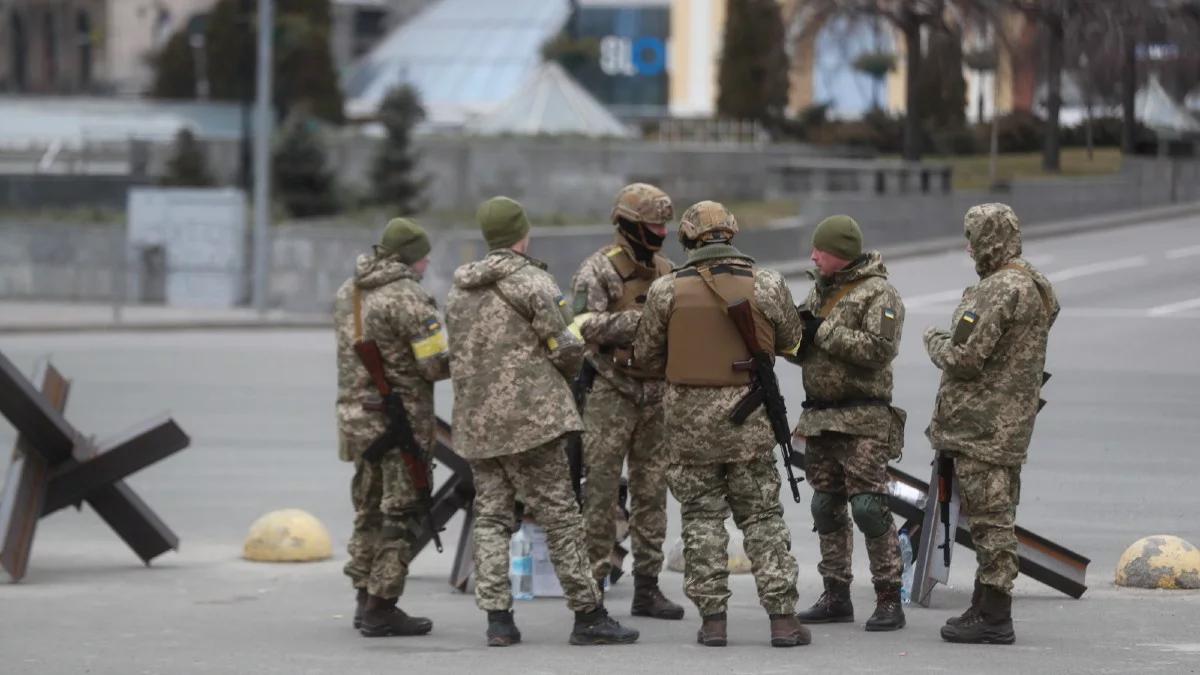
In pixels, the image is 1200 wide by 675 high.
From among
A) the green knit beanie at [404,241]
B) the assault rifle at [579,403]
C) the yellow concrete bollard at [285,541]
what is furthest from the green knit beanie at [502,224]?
the yellow concrete bollard at [285,541]

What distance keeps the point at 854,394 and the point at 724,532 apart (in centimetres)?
85

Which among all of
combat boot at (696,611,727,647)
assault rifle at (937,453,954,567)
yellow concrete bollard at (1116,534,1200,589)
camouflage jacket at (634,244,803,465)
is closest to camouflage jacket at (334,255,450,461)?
camouflage jacket at (634,244,803,465)

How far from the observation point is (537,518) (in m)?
7.66

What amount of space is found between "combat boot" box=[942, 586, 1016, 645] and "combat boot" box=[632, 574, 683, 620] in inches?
53.0

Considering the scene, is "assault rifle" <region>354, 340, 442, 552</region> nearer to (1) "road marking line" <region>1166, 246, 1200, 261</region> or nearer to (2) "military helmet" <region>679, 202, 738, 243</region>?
(2) "military helmet" <region>679, 202, 738, 243</region>

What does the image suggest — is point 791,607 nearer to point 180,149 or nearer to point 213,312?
point 213,312

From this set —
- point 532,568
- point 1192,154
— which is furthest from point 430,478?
point 1192,154

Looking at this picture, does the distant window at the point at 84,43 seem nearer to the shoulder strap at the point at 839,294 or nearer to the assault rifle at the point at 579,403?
the assault rifle at the point at 579,403

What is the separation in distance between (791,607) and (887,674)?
2.11ft

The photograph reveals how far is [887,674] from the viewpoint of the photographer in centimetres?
688

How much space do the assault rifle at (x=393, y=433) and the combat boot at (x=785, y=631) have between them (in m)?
1.60

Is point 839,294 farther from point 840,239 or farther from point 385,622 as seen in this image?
point 385,622

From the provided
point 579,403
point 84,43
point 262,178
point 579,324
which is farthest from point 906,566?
point 84,43

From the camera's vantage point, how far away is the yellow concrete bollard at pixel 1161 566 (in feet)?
29.0
